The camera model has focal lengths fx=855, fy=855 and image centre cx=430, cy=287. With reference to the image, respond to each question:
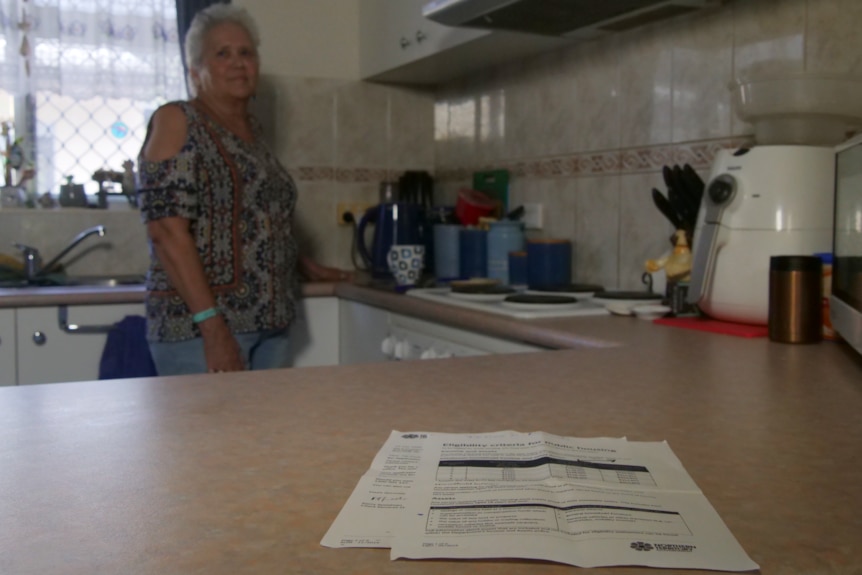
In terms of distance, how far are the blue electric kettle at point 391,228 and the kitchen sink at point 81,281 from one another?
0.80 m

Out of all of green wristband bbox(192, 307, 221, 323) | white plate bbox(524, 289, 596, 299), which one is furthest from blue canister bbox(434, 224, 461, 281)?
green wristband bbox(192, 307, 221, 323)

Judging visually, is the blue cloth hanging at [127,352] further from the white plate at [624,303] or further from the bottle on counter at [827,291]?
the bottle on counter at [827,291]

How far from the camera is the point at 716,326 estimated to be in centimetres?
162

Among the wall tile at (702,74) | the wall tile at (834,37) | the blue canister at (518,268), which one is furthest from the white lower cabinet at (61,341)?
the wall tile at (834,37)

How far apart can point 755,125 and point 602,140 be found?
0.69 meters

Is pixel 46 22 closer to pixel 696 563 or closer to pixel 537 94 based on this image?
pixel 537 94

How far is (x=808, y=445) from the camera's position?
31.6 inches

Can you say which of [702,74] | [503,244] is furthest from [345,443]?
[503,244]

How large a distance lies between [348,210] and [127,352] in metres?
1.15

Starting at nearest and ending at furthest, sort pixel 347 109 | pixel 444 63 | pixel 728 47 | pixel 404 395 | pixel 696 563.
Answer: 1. pixel 696 563
2. pixel 404 395
3. pixel 728 47
4. pixel 444 63
5. pixel 347 109

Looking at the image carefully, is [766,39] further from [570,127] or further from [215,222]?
[215,222]

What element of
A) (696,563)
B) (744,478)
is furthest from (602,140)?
(696,563)

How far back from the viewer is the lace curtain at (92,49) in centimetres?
290

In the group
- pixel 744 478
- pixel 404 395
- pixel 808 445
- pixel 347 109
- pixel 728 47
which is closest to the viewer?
pixel 744 478
